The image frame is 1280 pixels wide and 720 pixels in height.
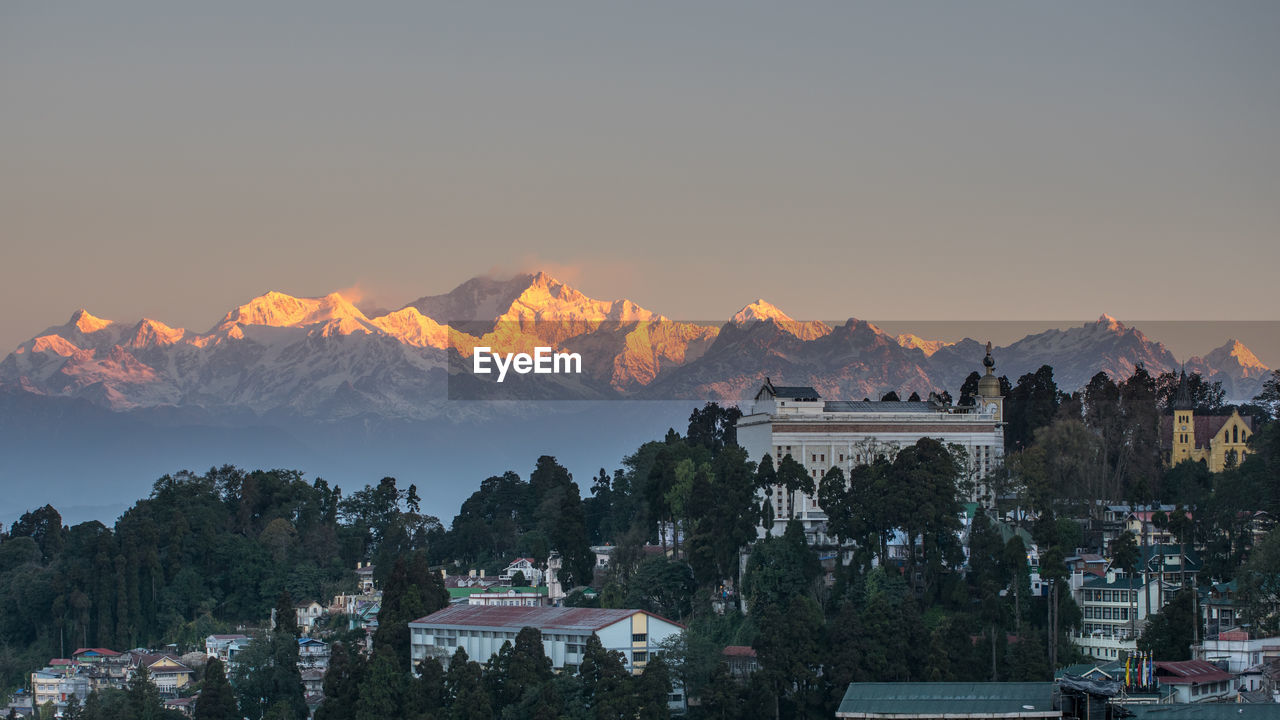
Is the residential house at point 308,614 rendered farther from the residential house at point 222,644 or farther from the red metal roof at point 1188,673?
the red metal roof at point 1188,673

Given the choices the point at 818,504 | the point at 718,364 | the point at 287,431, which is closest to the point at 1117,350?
the point at 718,364

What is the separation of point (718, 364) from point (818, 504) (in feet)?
166

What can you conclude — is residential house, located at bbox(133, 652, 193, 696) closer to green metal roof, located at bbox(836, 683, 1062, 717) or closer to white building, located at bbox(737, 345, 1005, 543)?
white building, located at bbox(737, 345, 1005, 543)

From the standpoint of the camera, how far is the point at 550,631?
59562mm

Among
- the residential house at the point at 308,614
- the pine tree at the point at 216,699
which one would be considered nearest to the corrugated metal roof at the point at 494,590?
the residential house at the point at 308,614

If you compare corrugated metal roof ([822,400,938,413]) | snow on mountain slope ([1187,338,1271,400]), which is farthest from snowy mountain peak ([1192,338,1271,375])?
corrugated metal roof ([822,400,938,413])

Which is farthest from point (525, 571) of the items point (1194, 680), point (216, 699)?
point (1194, 680)

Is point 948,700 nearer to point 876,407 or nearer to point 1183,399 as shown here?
point 876,407

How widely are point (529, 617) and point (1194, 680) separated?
22632 millimetres

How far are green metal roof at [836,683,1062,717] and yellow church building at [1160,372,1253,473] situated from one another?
2558cm

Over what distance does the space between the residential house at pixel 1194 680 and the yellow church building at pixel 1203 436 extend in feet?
77.4

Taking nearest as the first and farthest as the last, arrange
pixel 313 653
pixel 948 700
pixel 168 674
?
pixel 948 700 → pixel 313 653 → pixel 168 674

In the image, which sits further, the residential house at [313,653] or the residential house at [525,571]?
the residential house at [525,571]

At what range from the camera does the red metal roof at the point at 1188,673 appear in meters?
48.1
